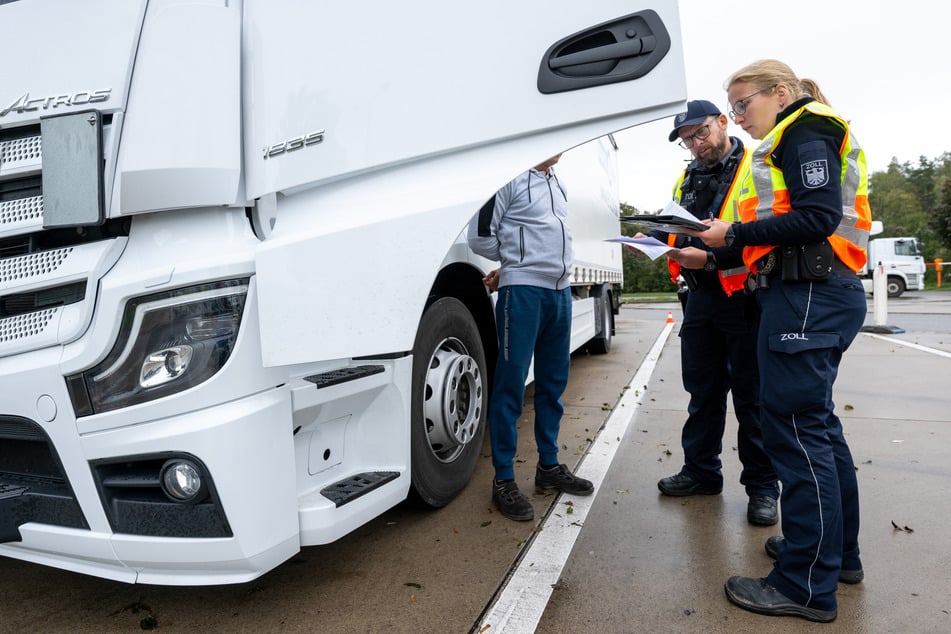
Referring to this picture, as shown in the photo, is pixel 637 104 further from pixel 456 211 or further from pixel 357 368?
pixel 357 368

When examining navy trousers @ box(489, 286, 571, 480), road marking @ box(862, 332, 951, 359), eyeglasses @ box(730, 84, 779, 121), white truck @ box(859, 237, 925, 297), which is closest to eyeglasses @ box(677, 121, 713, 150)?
eyeglasses @ box(730, 84, 779, 121)

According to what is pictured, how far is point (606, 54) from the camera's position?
6.14ft

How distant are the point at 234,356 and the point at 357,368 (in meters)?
0.55

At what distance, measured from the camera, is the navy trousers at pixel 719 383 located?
3.08m

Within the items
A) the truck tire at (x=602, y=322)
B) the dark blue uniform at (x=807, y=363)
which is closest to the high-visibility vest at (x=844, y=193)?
the dark blue uniform at (x=807, y=363)

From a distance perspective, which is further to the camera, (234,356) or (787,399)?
(787,399)

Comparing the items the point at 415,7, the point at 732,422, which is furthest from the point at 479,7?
the point at 732,422

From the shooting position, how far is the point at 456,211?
6.32 feet

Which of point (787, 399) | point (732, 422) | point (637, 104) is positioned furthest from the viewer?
point (732, 422)

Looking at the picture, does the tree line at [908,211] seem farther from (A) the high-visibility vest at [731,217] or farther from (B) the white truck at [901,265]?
(A) the high-visibility vest at [731,217]

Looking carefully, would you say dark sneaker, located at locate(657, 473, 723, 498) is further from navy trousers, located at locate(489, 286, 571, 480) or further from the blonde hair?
the blonde hair

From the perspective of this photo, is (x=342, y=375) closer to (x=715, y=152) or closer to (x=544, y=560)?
(x=544, y=560)

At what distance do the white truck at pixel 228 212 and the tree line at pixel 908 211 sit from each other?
22.0 metres

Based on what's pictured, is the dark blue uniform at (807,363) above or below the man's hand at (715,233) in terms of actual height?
below
